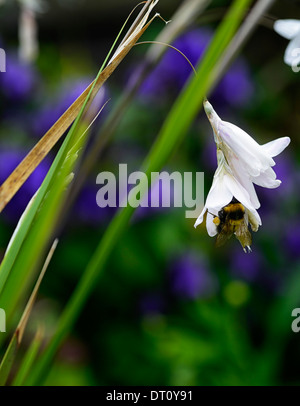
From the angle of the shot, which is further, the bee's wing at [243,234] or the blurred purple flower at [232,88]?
the blurred purple flower at [232,88]

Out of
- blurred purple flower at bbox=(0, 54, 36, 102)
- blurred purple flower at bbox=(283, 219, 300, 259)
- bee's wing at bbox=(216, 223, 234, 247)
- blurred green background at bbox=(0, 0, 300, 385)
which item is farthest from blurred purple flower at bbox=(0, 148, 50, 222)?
bee's wing at bbox=(216, 223, 234, 247)

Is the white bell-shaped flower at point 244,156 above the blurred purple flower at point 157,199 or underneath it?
underneath

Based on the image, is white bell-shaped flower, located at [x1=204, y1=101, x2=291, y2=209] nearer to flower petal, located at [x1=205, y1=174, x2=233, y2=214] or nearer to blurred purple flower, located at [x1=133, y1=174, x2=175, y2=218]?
flower petal, located at [x1=205, y1=174, x2=233, y2=214]

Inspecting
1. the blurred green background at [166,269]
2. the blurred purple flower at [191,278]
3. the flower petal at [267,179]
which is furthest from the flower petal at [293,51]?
the blurred purple flower at [191,278]

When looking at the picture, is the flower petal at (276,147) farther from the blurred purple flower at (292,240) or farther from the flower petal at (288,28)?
the blurred purple flower at (292,240)

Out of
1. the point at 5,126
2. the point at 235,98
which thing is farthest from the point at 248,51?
the point at 5,126
